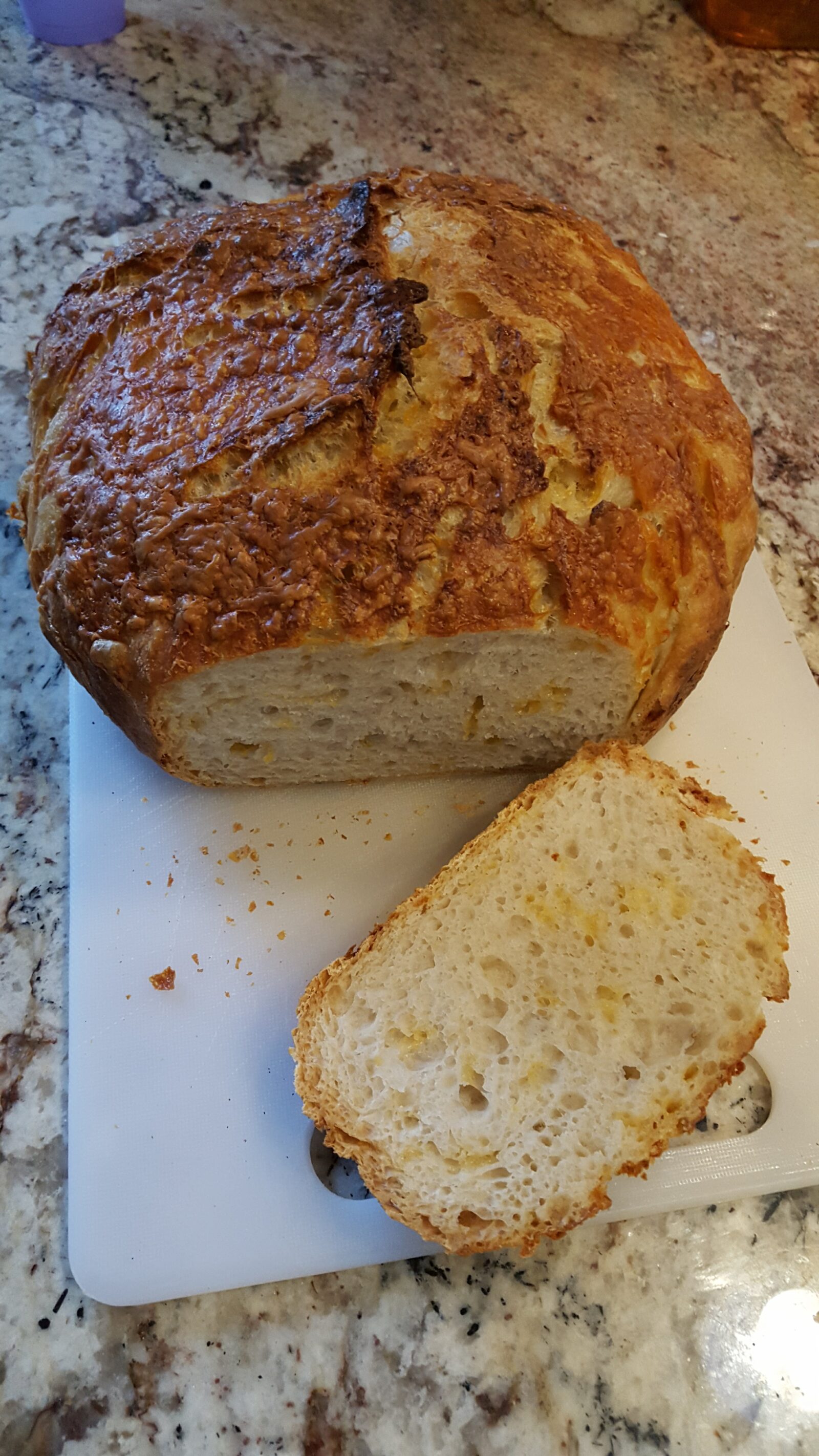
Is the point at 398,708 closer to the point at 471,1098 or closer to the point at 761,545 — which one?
the point at 471,1098

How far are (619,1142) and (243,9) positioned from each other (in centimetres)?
388

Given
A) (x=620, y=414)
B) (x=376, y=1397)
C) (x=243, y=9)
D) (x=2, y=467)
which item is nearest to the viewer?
(x=376, y=1397)

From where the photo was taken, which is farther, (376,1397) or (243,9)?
(243,9)

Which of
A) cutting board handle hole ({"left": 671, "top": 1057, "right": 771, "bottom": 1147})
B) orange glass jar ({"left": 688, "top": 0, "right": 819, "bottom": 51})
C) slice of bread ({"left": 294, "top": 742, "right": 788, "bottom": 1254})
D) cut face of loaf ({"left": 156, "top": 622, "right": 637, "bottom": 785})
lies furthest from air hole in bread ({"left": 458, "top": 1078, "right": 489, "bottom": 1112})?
orange glass jar ({"left": 688, "top": 0, "right": 819, "bottom": 51})

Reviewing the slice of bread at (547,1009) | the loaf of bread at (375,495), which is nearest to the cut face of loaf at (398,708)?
the loaf of bread at (375,495)

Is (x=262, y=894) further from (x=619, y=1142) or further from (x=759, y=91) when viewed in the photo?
(x=759, y=91)

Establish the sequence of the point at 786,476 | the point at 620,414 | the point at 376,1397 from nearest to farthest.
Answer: the point at 376,1397, the point at 620,414, the point at 786,476

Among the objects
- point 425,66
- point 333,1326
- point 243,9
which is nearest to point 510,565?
point 333,1326

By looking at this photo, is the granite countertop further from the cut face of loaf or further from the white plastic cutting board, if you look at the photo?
the cut face of loaf

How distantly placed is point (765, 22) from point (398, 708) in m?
3.44

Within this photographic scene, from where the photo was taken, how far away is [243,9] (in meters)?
3.52

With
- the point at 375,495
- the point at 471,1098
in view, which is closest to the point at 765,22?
the point at 375,495

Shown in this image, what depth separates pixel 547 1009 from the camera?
1739 millimetres

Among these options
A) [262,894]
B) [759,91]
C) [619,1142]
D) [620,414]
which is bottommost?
[262,894]
